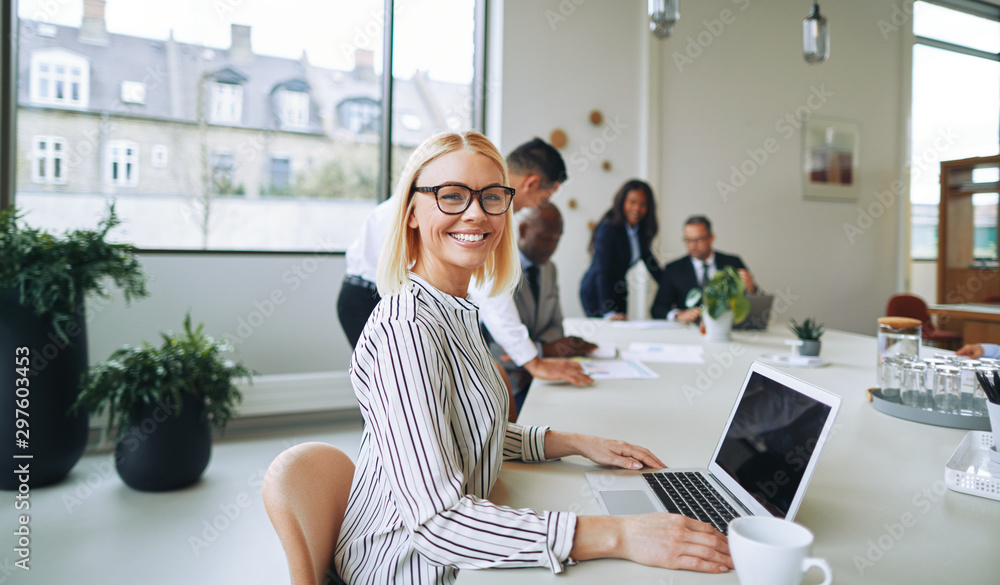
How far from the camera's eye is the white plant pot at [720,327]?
276 centimetres

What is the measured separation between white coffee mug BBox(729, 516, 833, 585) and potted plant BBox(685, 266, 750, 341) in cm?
217

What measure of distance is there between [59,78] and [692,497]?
13.4ft

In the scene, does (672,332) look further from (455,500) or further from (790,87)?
(790,87)

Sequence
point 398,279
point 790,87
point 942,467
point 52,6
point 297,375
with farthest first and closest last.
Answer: point 790,87
point 297,375
point 52,6
point 942,467
point 398,279

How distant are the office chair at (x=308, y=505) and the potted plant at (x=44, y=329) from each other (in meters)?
2.26

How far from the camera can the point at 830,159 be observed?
5.64m

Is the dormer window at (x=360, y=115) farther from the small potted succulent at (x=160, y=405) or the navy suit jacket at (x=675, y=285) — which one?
the navy suit jacket at (x=675, y=285)

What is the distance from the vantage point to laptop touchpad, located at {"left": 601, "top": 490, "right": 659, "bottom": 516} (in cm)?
97

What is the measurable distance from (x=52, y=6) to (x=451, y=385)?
3.93 meters

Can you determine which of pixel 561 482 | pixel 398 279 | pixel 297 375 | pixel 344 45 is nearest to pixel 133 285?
pixel 297 375

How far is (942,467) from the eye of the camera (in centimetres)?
117

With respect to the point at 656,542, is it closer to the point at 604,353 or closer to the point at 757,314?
the point at 604,353

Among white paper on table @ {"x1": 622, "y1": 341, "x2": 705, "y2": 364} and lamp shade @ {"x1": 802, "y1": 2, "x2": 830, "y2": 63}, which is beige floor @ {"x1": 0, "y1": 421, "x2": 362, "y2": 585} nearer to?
white paper on table @ {"x1": 622, "y1": 341, "x2": 705, "y2": 364}

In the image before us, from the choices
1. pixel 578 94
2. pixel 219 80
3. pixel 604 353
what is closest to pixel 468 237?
pixel 604 353
